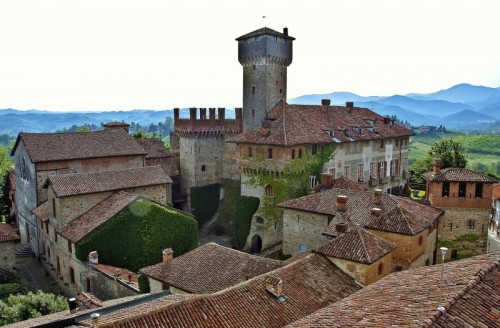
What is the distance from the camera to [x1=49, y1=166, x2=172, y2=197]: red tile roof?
1428 inches

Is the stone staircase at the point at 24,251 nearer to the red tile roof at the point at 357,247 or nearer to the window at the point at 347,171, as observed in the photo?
the red tile roof at the point at 357,247

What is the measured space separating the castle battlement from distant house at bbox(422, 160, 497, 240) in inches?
924

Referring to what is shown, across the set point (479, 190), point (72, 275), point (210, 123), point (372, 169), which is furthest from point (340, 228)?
point (210, 123)

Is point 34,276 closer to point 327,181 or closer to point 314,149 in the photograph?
point 327,181

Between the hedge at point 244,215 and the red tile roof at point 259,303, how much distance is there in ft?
66.4

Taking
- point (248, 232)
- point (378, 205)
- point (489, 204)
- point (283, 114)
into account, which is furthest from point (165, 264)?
point (489, 204)

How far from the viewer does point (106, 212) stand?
35188 mm

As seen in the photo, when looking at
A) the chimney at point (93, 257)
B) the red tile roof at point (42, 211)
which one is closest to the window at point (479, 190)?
the chimney at point (93, 257)

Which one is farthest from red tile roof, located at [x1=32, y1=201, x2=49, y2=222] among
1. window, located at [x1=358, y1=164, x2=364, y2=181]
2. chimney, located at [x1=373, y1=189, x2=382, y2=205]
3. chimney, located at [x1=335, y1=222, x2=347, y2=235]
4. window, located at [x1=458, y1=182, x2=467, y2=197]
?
window, located at [x1=458, y1=182, x2=467, y2=197]

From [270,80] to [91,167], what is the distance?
70.5 ft

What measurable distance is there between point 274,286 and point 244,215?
24142 millimetres

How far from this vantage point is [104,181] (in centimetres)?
3850

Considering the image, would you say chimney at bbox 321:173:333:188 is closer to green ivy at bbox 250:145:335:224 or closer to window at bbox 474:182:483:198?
green ivy at bbox 250:145:335:224

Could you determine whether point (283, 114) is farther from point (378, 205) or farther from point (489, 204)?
point (489, 204)
